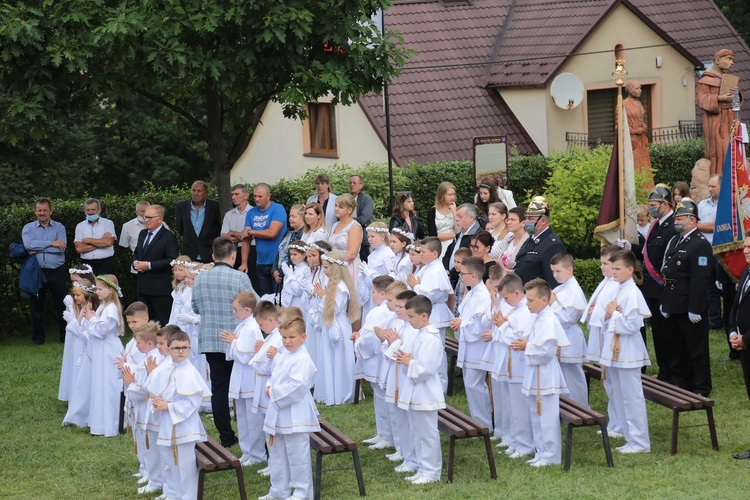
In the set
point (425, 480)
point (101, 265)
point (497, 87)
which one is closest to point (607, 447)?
point (425, 480)

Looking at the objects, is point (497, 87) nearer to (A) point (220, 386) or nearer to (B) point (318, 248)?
(B) point (318, 248)

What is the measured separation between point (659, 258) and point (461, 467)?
3952 millimetres

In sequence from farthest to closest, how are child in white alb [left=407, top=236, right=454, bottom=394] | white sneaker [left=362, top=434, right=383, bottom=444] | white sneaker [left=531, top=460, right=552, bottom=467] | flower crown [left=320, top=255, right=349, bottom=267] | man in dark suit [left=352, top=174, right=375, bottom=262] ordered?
man in dark suit [left=352, top=174, right=375, bottom=262] → flower crown [left=320, top=255, right=349, bottom=267] → child in white alb [left=407, top=236, right=454, bottom=394] → white sneaker [left=362, top=434, right=383, bottom=444] → white sneaker [left=531, top=460, right=552, bottom=467]

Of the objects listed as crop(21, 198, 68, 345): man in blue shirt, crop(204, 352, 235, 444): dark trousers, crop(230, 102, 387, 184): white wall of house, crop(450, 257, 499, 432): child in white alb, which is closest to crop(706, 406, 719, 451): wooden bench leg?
crop(450, 257, 499, 432): child in white alb

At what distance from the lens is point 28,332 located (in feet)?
58.8

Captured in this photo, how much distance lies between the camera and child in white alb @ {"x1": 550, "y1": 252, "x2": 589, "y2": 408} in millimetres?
10461

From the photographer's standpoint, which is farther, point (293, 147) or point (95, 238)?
point (293, 147)

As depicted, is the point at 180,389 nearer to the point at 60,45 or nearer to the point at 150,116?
the point at 60,45

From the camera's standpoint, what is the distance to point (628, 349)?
397 inches

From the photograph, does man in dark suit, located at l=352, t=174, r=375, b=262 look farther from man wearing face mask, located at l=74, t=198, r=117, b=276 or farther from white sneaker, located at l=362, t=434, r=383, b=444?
white sneaker, located at l=362, t=434, r=383, b=444

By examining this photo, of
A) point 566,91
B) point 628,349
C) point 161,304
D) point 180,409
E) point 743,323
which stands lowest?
point 180,409

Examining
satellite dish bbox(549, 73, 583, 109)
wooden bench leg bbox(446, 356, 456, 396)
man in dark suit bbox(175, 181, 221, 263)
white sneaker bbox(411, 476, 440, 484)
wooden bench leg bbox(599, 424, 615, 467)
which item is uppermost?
satellite dish bbox(549, 73, 583, 109)

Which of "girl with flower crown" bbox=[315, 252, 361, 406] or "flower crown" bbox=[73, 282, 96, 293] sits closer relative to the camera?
"flower crown" bbox=[73, 282, 96, 293]

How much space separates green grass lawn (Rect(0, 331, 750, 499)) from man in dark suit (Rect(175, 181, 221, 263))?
338 centimetres
